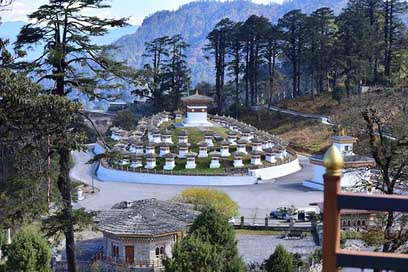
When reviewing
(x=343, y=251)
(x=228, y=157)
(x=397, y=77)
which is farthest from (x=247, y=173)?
(x=343, y=251)

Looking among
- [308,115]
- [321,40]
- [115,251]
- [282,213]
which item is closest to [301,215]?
[282,213]

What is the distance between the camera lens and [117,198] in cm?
2905

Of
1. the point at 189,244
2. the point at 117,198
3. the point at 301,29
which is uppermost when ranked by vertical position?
the point at 301,29

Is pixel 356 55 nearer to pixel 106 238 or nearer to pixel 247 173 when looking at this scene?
pixel 247 173

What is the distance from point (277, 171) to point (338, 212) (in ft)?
101

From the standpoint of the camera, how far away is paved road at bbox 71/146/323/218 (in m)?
27.2

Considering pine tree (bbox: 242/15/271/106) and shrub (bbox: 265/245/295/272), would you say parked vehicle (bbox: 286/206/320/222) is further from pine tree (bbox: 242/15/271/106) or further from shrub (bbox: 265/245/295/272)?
pine tree (bbox: 242/15/271/106)

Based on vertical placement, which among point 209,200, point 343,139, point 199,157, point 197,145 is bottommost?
point 209,200

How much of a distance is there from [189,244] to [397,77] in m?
36.9

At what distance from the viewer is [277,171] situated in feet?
115

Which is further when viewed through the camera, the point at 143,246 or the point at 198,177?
the point at 198,177

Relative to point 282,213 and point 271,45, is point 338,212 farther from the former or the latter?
point 271,45

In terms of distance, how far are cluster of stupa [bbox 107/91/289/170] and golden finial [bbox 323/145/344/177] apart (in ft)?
94.9

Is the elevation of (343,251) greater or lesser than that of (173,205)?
greater
